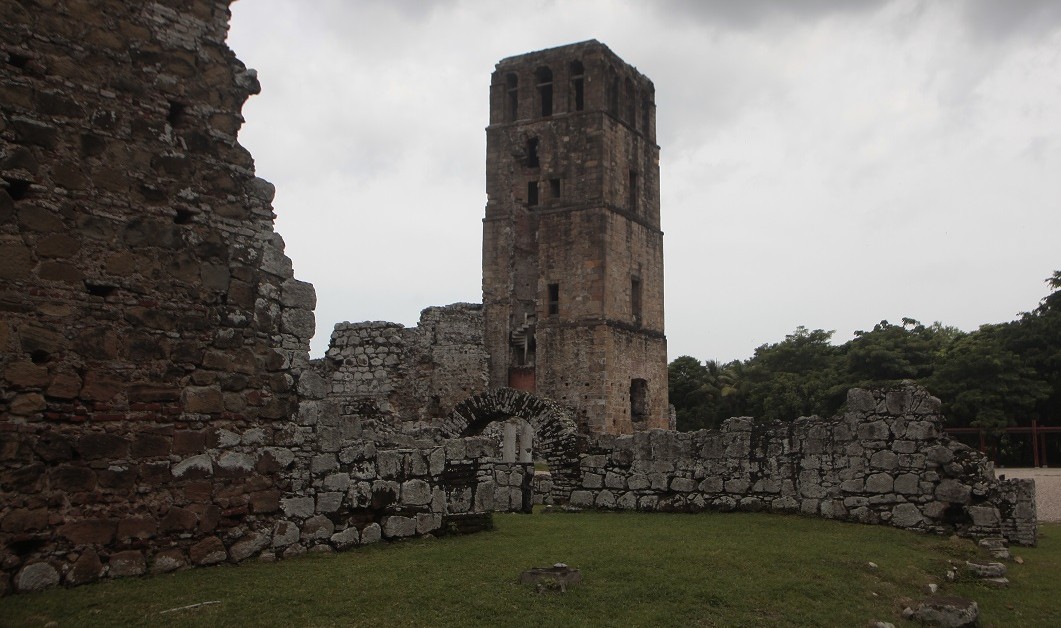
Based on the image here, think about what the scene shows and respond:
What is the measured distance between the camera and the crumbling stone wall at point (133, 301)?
5930 mm

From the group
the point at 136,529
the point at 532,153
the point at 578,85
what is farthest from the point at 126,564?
the point at 578,85

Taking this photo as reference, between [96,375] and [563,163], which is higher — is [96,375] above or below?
below

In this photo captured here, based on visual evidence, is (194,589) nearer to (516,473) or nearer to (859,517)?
(516,473)

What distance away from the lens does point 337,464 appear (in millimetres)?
7727

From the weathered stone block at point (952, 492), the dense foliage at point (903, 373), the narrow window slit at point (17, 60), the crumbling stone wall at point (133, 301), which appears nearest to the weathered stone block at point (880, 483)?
the weathered stone block at point (952, 492)

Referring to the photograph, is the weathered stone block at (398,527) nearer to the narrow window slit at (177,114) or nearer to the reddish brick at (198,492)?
the reddish brick at (198,492)

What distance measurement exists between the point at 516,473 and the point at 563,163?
23.2 m

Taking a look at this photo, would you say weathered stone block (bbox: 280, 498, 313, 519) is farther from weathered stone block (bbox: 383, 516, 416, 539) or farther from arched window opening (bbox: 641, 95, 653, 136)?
arched window opening (bbox: 641, 95, 653, 136)

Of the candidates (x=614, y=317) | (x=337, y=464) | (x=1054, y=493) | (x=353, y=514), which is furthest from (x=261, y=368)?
(x=614, y=317)

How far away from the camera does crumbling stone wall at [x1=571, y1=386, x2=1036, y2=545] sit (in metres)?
10.1

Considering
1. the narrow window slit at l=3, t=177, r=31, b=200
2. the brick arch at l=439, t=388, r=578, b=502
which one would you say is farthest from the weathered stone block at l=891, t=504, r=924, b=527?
the narrow window slit at l=3, t=177, r=31, b=200

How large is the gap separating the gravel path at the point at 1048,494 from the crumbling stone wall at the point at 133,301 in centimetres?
1274

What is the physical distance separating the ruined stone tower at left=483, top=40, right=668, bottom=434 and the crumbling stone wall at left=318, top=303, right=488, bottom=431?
13.3ft

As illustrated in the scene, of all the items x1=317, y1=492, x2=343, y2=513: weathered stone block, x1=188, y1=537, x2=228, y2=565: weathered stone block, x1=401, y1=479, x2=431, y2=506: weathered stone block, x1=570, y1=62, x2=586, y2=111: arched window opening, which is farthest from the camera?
x1=570, y1=62, x2=586, y2=111: arched window opening
